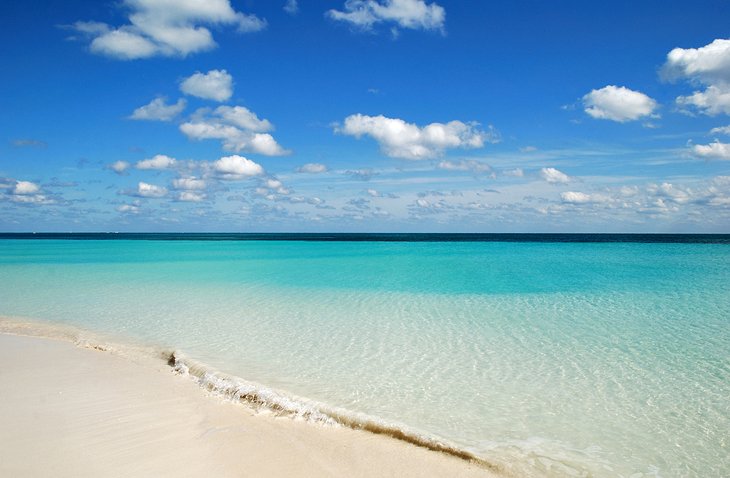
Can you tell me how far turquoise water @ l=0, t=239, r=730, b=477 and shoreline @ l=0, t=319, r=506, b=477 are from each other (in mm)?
610

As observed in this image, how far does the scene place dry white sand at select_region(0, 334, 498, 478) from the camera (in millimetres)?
3896

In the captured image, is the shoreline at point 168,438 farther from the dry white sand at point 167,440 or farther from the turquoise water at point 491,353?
the turquoise water at point 491,353

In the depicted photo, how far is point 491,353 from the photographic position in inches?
298

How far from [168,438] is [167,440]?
0.05m

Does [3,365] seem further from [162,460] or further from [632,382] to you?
[632,382]

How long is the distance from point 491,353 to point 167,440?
16.9ft

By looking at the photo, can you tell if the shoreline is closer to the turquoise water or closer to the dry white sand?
the dry white sand

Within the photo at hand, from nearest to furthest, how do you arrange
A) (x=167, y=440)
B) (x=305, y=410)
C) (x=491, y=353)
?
(x=167, y=440)
(x=305, y=410)
(x=491, y=353)

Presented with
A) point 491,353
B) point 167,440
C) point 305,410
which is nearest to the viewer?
point 167,440

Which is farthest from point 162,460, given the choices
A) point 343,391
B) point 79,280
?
point 79,280

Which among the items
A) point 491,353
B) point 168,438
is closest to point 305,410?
point 168,438

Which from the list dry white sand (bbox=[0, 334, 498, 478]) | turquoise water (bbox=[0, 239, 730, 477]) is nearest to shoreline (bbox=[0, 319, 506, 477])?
dry white sand (bbox=[0, 334, 498, 478])

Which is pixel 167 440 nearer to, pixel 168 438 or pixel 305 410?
pixel 168 438

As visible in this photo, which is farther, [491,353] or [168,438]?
[491,353]
